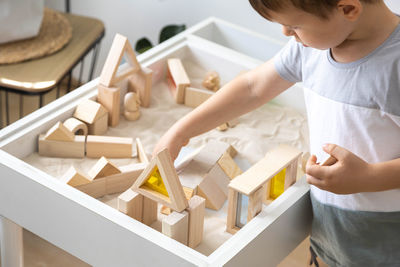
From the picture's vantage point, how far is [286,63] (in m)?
1.02

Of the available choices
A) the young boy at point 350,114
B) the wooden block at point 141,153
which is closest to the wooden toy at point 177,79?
the wooden block at point 141,153

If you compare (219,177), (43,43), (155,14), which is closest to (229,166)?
(219,177)

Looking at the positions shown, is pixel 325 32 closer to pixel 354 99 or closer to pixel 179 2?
pixel 354 99

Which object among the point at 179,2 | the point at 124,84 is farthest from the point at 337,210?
the point at 179,2

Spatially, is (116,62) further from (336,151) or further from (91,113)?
(336,151)

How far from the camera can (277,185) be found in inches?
42.3

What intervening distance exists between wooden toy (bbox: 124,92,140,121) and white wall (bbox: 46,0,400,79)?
2.27 feet

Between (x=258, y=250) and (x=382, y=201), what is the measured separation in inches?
8.2

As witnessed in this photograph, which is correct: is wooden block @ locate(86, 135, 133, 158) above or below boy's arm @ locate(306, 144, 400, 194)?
below

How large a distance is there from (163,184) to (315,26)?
340 millimetres

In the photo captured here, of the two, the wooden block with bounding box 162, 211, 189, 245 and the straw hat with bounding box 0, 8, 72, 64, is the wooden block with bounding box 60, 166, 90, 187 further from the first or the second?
the straw hat with bounding box 0, 8, 72, 64

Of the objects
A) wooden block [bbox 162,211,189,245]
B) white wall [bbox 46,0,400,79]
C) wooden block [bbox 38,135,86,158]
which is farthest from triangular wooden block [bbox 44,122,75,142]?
white wall [bbox 46,0,400,79]

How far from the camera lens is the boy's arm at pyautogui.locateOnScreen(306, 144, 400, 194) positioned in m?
0.81

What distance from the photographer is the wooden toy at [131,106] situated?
1263 mm
